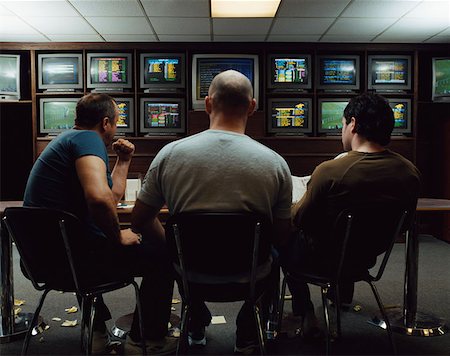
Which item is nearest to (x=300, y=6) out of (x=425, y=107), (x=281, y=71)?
(x=281, y=71)

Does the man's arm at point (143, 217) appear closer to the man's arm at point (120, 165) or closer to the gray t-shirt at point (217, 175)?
the gray t-shirt at point (217, 175)

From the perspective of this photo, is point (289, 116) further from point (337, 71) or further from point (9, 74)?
point (9, 74)

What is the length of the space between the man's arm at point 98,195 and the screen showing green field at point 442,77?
4766 mm

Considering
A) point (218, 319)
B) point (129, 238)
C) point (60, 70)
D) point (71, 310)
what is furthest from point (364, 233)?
point (60, 70)

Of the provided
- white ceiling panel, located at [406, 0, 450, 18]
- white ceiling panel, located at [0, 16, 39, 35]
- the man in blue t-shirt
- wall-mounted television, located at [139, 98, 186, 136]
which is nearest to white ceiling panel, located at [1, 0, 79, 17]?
white ceiling panel, located at [0, 16, 39, 35]

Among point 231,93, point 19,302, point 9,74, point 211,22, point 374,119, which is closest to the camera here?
point 231,93

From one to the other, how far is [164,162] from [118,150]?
2.75 ft

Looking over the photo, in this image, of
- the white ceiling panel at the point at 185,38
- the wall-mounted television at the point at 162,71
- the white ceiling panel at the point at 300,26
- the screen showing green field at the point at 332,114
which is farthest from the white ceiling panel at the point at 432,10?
the wall-mounted television at the point at 162,71

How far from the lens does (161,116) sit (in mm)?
5531

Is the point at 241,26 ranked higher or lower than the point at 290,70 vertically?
higher

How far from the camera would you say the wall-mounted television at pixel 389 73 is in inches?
219

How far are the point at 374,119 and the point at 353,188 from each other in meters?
0.41

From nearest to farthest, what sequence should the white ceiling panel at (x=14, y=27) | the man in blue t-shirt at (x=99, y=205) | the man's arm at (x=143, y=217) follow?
the man's arm at (x=143, y=217), the man in blue t-shirt at (x=99, y=205), the white ceiling panel at (x=14, y=27)

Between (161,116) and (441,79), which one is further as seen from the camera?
(161,116)
